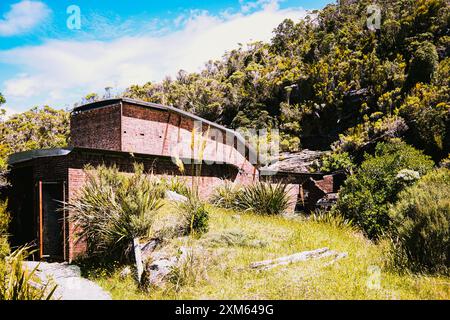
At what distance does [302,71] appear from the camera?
41.2 m

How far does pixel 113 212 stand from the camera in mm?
8672

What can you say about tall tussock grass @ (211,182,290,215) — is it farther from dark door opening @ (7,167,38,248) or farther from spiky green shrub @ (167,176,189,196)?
dark door opening @ (7,167,38,248)

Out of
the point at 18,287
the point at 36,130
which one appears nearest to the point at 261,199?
the point at 18,287

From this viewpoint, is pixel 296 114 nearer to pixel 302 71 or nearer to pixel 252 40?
pixel 302 71

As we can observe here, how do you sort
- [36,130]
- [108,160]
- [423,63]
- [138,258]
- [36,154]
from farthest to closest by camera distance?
1. [36,130]
2. [423,63]
3. [108,160]
4. [36,154]
5. [138,258]

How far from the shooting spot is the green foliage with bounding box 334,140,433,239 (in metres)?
13.1

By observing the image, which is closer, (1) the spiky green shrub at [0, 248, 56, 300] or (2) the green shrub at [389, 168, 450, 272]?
(1) the spiky green shrub at [0, 248, 56, 300]

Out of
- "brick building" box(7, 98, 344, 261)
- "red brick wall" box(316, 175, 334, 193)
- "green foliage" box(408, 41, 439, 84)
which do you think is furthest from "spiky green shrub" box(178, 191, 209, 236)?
"green foliage" box(408, 41, 439, 84)

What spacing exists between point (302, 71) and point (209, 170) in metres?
27.7

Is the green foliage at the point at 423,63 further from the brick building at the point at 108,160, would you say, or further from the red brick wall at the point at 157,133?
the red brick wall at the point at 157,133

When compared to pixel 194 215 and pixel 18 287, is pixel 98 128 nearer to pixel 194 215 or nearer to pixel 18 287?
pixel 194 215

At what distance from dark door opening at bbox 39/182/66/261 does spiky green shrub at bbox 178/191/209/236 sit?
4047mm

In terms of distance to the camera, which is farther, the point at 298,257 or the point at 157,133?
the point at 157,133

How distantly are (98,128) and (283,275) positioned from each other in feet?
51.6
